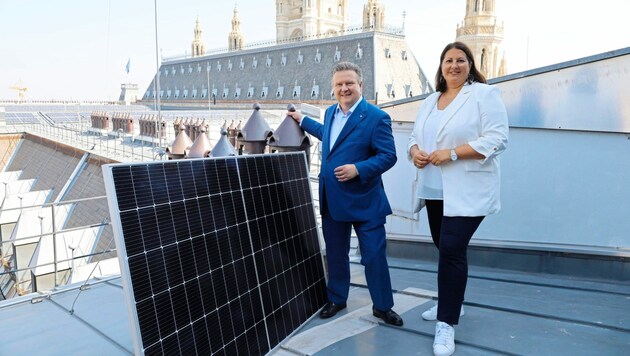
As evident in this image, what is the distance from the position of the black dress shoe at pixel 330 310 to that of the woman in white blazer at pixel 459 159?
866 mm

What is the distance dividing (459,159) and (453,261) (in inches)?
23.9

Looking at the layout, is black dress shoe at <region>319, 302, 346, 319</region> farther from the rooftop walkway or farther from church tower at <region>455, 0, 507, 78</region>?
church tower at <region>455, 0, 507, 78</region>

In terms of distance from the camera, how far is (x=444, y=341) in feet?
9.36

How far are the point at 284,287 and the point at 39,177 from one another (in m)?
30.5

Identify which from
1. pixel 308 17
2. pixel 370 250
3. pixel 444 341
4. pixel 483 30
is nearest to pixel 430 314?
pixel 444 341

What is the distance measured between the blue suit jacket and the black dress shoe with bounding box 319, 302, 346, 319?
713 millimetres

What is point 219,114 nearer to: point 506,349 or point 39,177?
point 39,177

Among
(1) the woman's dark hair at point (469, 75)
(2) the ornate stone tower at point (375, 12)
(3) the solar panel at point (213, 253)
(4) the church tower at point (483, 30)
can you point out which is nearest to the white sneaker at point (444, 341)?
(3) the solar panel at point (213, 253)

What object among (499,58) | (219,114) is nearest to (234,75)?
(219,114)

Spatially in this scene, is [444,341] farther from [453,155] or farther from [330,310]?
[453,155]

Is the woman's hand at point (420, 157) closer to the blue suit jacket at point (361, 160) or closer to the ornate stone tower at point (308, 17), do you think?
the blue suit jacket at point (361, 160)

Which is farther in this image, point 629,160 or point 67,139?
point 67,139

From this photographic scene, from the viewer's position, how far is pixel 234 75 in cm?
6284

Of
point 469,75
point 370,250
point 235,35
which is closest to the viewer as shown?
point 469,75
